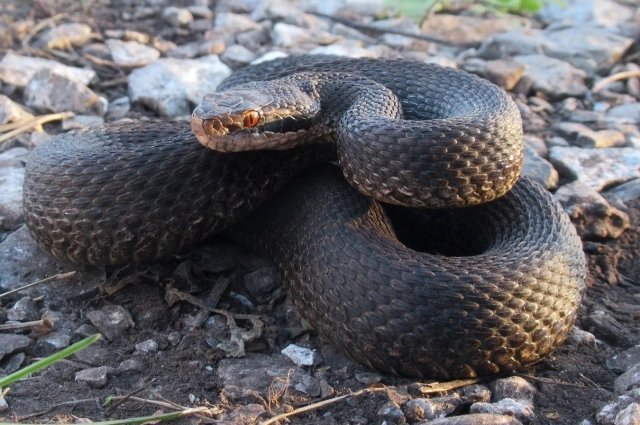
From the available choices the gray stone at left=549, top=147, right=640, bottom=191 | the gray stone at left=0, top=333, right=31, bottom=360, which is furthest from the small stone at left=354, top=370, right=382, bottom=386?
the gray stone at left=549, top=147, right=640, bottom=191

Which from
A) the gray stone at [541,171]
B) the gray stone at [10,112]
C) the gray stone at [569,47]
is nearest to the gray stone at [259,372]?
the gray stone at [541,171]

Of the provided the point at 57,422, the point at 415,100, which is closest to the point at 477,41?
the point at 415,100

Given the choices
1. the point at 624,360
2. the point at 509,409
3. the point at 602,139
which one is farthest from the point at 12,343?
the point at 602,139

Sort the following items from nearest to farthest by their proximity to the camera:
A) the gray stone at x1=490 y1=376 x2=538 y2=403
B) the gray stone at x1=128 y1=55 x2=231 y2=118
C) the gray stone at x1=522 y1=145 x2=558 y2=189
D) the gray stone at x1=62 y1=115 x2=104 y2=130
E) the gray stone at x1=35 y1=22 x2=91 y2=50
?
the gray stone at x1=490 y1=376 x2=538 y2=403 < the gray stone at x1=522 y1=145 x2=558 y2=189 < the gray stone at x1=62 y1=115 x2=104 y2=130 < the gray stone at x1=128 y1=55 x2=231 y2=118 < the gray stone at x1=35 y1=22 x2=91 y2=50

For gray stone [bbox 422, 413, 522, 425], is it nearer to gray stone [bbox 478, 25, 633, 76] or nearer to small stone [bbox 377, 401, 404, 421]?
small stone [bbox 377, 401, 404, 421]

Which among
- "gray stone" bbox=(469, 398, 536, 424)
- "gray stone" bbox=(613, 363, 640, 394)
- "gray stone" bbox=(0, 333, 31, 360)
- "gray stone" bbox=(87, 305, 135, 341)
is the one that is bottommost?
"gray stone" bbox=(87, 305, 135, 341)

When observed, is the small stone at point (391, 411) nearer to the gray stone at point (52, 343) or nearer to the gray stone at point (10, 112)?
the gray stone at point (52, 343)

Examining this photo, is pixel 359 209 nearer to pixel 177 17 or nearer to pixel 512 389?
pixel 512 389

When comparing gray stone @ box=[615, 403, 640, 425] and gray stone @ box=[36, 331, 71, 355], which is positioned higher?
gray stone @ box=[615, 403, 640, 425]
